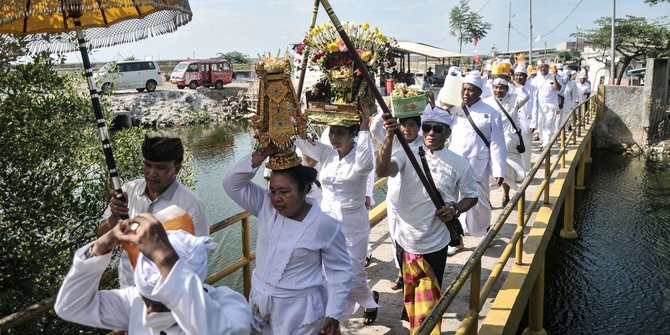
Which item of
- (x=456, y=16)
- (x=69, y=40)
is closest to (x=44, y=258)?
(x=69, y=40)

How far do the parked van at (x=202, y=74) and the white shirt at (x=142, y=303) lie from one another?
1299 inches

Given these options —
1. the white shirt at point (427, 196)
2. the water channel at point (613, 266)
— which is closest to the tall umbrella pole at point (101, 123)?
the white shirt at point (427, 196)

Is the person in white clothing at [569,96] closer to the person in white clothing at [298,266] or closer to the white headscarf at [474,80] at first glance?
the white headscarf at [474,80]

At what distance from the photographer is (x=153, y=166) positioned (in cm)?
328

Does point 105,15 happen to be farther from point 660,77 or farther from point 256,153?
point 660,77

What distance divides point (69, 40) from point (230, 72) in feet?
105

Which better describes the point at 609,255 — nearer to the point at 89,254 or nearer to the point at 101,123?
the point at 101,123

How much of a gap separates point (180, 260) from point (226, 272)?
2079 mm

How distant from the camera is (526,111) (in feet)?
40.7

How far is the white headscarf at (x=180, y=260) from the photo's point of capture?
2018 millimetres

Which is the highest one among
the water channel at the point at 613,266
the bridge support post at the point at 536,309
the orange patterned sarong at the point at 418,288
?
the orange patterned sarong at the point at 418,288

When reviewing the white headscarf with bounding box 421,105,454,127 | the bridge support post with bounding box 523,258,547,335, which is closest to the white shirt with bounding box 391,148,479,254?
the white headscarf with bounding box 421,105,454,127

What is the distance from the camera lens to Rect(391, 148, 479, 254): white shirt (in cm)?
422

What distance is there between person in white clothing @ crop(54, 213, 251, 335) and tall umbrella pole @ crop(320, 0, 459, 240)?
1.65 meters
